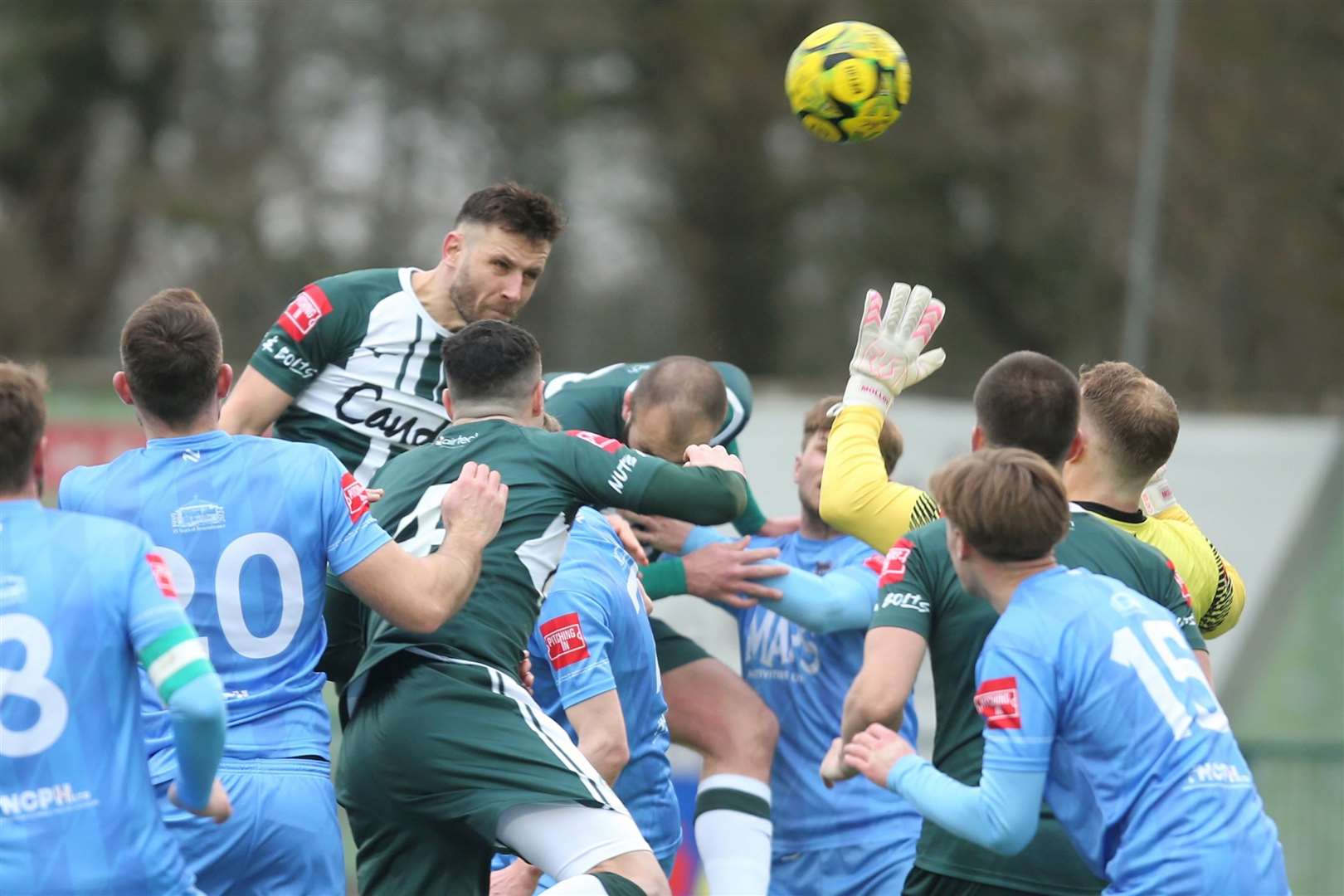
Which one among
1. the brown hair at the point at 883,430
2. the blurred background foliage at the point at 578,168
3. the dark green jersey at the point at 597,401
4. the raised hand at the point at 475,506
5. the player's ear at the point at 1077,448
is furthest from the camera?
the blurred background foliage at the point at 578,168

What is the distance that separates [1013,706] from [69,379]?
12.1 meters

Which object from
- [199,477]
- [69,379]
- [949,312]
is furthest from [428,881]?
[949,312]

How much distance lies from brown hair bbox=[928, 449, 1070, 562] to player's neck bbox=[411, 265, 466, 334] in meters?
2.86

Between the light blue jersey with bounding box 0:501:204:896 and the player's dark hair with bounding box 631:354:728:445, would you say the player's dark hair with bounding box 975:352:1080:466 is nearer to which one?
the player's dark hair with bounding box 631:354:728:445

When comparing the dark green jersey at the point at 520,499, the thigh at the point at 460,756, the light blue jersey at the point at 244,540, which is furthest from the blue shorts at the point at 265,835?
the dark green jersey at the point at 520,499

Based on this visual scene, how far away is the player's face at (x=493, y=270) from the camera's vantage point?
631cm

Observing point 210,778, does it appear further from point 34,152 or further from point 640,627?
point 34,152

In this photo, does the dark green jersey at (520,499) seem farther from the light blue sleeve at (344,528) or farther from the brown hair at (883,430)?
the brown hair at (883,430)

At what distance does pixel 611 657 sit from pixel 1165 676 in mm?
2259

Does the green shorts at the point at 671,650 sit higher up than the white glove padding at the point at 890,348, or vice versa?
the white glove padding at the point at 890,348

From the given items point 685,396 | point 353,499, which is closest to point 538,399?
point 685,396

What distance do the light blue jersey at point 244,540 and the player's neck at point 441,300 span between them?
188cm

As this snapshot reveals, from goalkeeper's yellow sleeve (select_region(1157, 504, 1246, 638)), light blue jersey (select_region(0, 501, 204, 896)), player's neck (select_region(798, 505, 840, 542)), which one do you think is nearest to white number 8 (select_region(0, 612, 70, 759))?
light blue jersey (select_region(0, 501, 204, 896))

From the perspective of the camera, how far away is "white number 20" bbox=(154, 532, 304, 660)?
4.48 metres
